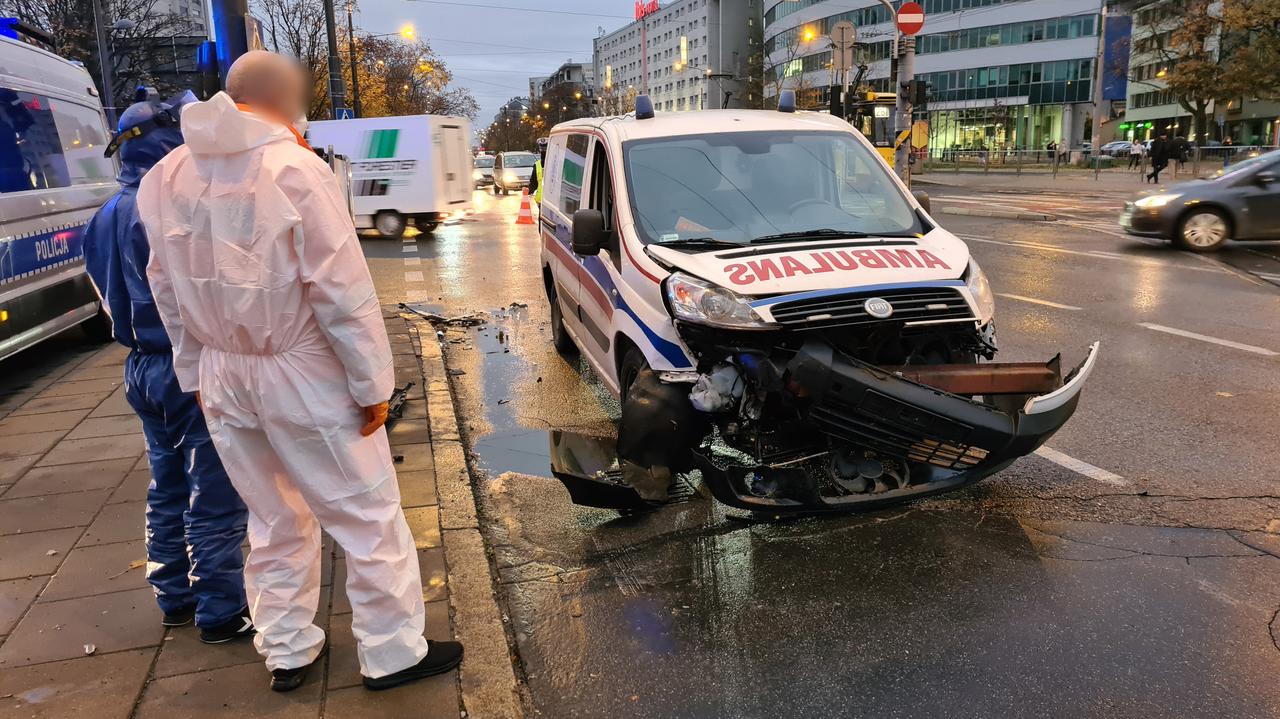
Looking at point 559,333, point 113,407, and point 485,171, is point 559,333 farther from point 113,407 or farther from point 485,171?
point 485,171

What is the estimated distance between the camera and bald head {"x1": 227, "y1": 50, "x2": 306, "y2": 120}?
2689 millimetres

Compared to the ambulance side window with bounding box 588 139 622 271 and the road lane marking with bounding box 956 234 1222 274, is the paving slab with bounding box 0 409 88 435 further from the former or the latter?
the road lane marking with bounding box 956 234 1222 274

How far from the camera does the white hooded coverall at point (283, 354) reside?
8.30 feet

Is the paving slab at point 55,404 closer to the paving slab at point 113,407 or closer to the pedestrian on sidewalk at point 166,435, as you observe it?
the paving slab at point 113,407

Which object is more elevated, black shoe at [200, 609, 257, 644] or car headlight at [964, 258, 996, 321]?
car headlight at [964, 258, 996, 321]

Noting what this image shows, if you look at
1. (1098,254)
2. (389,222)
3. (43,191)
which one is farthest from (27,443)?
(389,222)

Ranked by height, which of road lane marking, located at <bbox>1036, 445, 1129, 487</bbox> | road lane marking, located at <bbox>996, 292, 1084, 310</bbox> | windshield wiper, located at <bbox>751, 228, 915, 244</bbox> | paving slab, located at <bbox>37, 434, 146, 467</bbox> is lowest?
road lane marking, located at <bbox>1036, 445, 1129, 487</bbox>

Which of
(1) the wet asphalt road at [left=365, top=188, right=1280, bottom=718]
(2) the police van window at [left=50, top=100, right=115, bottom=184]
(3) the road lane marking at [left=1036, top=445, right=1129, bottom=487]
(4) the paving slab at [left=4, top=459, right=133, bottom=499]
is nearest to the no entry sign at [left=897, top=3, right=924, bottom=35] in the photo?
(1) the wet asphalt road at [left=365, top=188, right=1280, bottom=718]

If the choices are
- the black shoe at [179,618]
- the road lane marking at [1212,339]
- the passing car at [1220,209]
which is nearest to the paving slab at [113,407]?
the black shoe at [179,618]

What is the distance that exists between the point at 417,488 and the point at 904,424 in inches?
97.3

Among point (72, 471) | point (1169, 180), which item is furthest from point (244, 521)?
point (1169, 180)

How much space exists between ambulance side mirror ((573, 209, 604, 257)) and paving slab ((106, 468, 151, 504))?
8.42 ft

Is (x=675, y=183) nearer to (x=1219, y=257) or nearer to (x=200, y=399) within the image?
(x=200, y=399)

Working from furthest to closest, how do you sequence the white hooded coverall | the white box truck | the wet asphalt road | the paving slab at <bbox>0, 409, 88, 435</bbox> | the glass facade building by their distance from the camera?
the glass facade building → the white box truck → the paving slab at <bbox>0, 409, 88, 435</bbox> → the wet asphalt road → the white hooded coverall
